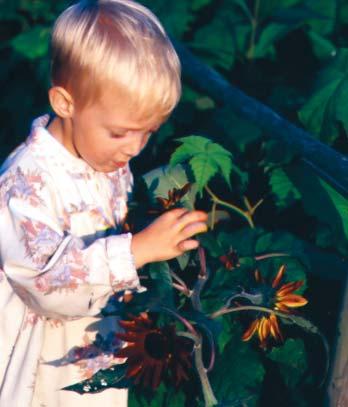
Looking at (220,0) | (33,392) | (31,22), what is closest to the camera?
(33,392)

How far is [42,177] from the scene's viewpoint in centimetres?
238

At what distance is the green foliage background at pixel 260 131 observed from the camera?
231 cm

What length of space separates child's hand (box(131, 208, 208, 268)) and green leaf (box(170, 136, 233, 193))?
113 millimetres

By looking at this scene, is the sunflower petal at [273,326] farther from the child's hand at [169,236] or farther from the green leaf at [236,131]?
the green leaf at [236,131]

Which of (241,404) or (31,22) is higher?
(241,404)

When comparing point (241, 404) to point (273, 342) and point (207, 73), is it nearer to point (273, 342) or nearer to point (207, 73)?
point (273, 342)

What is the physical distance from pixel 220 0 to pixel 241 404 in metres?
2.52

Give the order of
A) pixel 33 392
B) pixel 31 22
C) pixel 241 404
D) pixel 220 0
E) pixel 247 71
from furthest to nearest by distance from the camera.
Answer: pixel 31 22 → pixel 220 0 → pixel 247 71 → pixel 33 392 → pixel 241 404

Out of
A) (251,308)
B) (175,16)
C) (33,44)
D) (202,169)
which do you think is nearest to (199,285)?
(251,308)

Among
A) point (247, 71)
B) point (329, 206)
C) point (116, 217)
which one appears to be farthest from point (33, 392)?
point (247, 71)

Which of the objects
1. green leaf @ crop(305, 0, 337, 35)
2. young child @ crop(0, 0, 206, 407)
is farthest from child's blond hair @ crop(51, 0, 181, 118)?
green leaf @ crop(305, 0, 337, 35)

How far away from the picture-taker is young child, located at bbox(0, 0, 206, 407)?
2236mm

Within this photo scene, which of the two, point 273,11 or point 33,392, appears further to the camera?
point 273,11

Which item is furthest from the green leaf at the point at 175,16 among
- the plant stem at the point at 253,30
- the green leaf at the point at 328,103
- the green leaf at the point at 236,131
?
the green leaf at the point at 328,103
